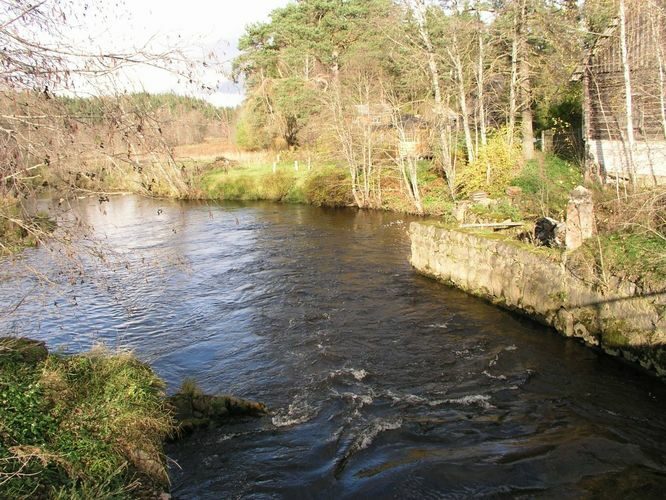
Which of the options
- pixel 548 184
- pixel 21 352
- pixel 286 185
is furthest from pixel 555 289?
pixel 286 185

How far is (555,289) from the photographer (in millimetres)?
11016

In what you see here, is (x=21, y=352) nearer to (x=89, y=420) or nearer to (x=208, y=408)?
(x=89, y=420)

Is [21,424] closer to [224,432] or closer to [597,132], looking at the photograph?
[224,432]

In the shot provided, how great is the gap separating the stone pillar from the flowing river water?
210cm

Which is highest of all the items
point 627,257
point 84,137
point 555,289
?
point 84,137

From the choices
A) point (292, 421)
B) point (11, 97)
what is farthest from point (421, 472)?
point (11, 97)

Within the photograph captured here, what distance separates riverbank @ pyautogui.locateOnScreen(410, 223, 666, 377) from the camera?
352 inches

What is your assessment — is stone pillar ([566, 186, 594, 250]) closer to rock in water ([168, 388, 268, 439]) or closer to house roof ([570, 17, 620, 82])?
house roof ([570, 17, 620, 82])

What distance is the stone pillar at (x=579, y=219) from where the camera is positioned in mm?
10758

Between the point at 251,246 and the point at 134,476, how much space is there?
15.2 metres

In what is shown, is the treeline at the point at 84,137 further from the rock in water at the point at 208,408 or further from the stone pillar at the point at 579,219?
the stone pillar at the point at 579,219

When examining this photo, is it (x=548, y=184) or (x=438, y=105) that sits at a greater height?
(x=438, y=105)

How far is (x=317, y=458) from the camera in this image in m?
6.98

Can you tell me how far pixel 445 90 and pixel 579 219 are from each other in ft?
67.3
